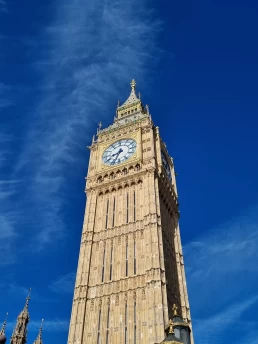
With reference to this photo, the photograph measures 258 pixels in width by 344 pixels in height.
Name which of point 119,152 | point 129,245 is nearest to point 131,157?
point 119,152

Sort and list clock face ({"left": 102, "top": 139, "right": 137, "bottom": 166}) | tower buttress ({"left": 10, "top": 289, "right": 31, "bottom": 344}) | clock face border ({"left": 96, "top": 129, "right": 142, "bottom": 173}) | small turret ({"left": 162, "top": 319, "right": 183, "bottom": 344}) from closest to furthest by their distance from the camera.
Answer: small turret ({"left": 162, "top": 319, "right": 183, "bottom": 344}), tower buttress ({"left": 10, "top": 289, "right": 31, "bottom": 344}), clock face border ({"left": 96, "top": 129, "right": 142, "bottom": 173}), clock face ({"left": 102, "top": 139, "right": 137, "bottom": 166})

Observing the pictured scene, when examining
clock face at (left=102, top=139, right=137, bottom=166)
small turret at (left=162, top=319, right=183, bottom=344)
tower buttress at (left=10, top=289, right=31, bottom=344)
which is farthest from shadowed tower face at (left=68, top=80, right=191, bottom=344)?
small turret at (left=162, top=319, right=183, bottom=344)

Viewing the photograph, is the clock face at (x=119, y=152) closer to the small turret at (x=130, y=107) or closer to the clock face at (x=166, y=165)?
the clock face at (x=166, y=165)

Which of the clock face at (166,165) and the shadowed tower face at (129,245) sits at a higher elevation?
the clock face at (166,165)

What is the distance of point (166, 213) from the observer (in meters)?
43.8

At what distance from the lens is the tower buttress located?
111 ft

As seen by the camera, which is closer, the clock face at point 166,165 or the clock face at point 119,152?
the clock face at point 119,152

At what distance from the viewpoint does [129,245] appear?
37.2 m

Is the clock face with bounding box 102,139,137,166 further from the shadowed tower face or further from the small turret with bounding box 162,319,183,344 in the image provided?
the small turret with bounding box 162,319,183,344

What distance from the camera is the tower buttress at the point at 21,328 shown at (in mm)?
33906

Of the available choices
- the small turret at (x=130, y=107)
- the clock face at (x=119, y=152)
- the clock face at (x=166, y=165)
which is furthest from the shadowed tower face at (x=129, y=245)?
the small turret at (x=130, y=107)

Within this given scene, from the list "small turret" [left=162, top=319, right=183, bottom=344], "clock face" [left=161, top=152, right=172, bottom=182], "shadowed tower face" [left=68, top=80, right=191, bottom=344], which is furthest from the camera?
"clock face" [left=161, top=152, right=172, bottom=182]

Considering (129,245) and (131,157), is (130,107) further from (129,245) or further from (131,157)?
(129,245)

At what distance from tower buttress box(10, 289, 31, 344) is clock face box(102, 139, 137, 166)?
64.0 feet
